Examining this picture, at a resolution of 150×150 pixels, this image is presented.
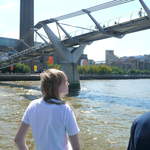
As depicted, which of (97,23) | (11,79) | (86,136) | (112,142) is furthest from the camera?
(11,79)

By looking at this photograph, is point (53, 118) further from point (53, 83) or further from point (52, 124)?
point (53, 83)

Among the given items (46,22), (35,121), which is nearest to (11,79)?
(46,22)

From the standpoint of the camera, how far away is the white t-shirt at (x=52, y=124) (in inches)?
115

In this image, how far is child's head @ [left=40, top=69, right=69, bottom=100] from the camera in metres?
2.95

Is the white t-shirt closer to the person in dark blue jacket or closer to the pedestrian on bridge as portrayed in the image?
the pedestrian on bridge

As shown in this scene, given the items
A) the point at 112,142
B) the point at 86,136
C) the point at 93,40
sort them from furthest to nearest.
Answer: the point at 93,40, the point at 86,136, the point at 112,142

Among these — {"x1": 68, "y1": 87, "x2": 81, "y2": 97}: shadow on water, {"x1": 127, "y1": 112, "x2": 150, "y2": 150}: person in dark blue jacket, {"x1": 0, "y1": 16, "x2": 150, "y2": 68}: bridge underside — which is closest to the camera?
{"x1": 127, "y1": 112, "x2": 150, "y2": 150}: person in dark blue jacket

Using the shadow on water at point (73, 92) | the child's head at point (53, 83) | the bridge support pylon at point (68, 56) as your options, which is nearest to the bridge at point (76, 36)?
the bridge support pylon at point (68, 56)

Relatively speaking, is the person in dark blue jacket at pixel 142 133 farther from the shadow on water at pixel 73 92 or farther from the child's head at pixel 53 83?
the shadow on water at pixel 73 92

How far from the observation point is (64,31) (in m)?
45.5

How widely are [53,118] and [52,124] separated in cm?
6

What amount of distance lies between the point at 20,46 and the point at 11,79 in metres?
61.4

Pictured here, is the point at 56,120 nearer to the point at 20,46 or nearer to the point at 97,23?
the point at 97,23

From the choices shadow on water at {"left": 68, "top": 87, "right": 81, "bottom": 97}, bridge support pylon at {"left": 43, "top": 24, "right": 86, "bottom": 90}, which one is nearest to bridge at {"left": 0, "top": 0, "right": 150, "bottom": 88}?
bridge support pylon at {"left": 43, "top": 24, "right": 86, "bottom": 90}
